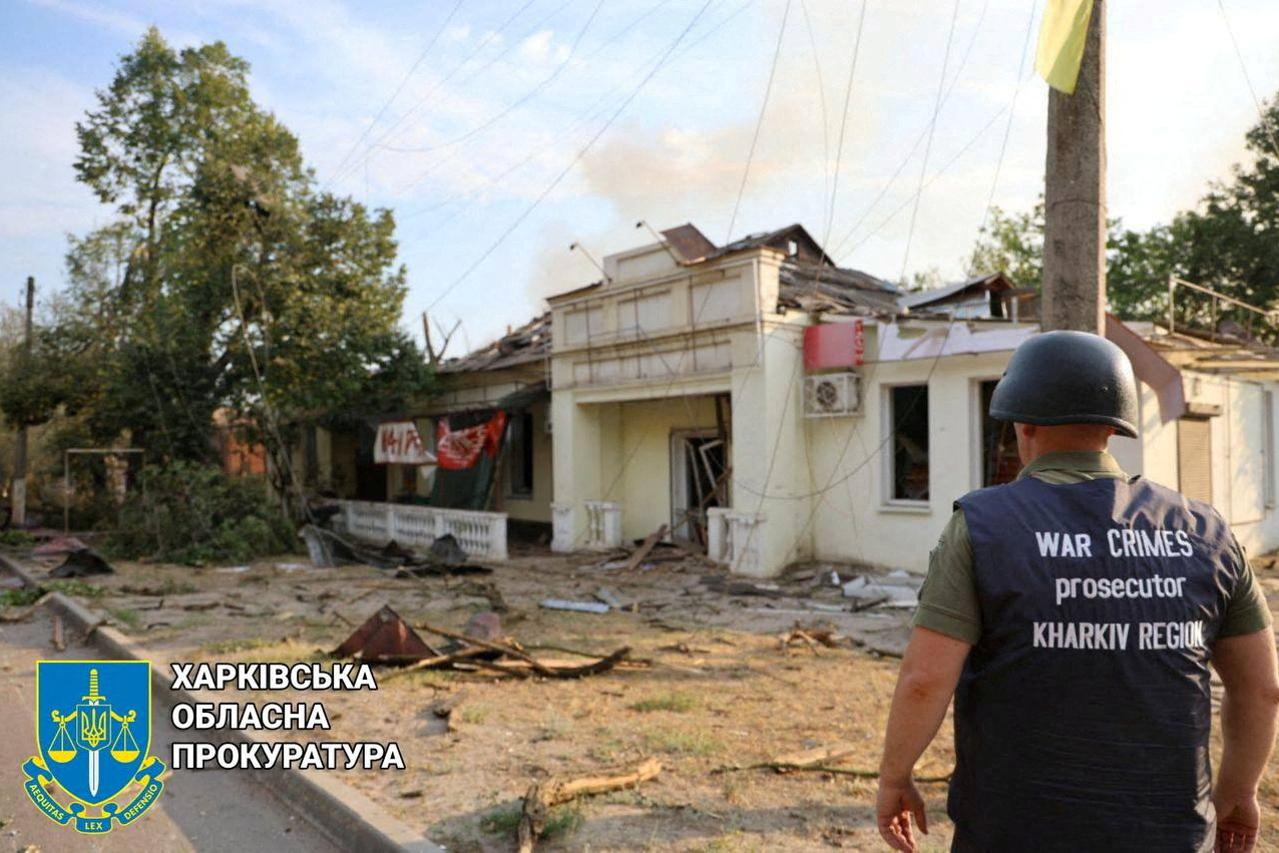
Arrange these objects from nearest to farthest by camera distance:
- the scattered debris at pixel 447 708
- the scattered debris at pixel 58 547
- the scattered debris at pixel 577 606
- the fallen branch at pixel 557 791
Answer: the fallen branch at pixel 557 791 → the scattered debris at pixel 447 708 → the scattered debris at pixel 577 606 → the scattered debris at pixel 58 547

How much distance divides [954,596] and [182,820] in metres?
4.48

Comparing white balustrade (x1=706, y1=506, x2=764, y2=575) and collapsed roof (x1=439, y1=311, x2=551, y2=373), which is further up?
collapsed roof (x1=439, y1=311, x2=551, y2=373)

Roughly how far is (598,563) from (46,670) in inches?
371

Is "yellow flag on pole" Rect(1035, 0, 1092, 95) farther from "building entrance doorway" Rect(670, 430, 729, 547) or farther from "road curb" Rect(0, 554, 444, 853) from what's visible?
"building entrance doorway" Rect(670, 430, 729, 547)

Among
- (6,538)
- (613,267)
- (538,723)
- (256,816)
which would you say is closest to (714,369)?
(613,267)

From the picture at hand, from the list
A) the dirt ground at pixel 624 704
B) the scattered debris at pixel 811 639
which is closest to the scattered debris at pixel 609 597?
the dirt ground at pixel 624 704

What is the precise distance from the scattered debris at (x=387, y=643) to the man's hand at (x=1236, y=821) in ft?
20.1

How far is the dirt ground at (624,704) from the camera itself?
4.39 metres

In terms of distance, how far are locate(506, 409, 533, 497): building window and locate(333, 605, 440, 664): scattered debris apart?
1199 centimetres

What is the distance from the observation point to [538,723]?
6.02 m

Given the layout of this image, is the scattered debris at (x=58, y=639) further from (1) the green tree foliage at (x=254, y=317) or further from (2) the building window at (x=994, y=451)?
(2) the building window at (x=994, y=451)

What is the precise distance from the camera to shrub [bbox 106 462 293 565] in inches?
639

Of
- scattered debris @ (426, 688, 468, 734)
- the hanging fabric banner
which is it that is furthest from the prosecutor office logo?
the hanging fabric banner

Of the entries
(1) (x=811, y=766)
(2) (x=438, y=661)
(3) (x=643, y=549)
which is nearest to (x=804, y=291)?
(3) (x=643, y=549)
